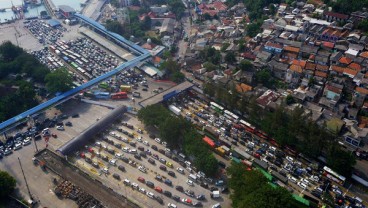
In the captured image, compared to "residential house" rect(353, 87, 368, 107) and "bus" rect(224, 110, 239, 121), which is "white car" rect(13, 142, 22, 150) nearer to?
"bus" rect(224, 110, 239, 121)

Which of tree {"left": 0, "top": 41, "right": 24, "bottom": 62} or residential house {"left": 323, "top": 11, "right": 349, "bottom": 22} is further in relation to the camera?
residential house {"left": 323, "top": 11, "right": 349, "bottom": 22}

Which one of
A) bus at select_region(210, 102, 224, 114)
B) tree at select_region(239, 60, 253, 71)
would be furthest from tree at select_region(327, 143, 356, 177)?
tree at select_region(239, 60, 253, 71)

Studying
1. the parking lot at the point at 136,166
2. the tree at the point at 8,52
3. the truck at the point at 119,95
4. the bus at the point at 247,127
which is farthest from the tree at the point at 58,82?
the bus at the point at 247,127

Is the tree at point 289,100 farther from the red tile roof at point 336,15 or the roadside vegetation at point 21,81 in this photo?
the roadside vegetation at point 21,81

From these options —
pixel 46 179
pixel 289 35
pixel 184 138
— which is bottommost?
pixel 46 179

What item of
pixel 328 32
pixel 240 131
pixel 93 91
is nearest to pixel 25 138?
pixel 93 91

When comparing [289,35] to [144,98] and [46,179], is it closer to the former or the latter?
[144,98]

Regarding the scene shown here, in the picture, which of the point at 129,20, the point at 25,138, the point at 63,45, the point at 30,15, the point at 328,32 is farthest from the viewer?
the point at 30,15
